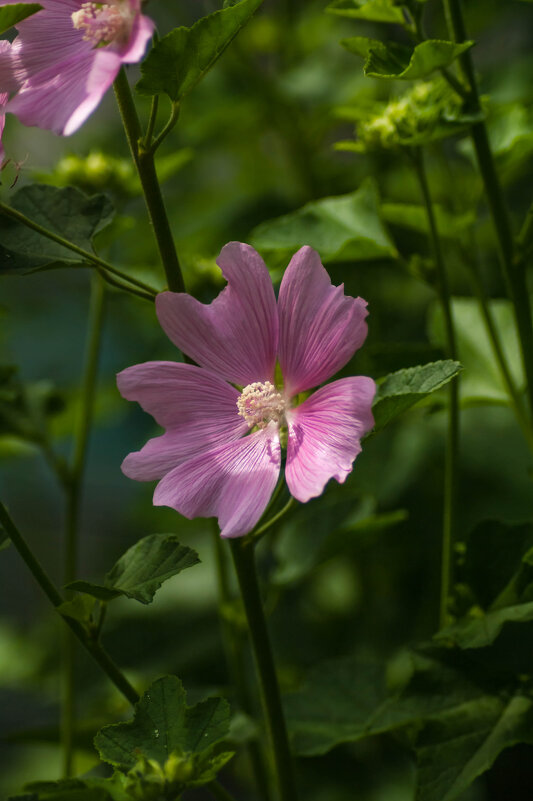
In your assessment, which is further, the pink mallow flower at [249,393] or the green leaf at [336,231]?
the green leaf at [336,231]

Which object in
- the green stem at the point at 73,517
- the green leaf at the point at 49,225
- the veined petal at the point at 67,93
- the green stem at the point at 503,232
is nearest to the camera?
the veined petal at the point at 67,93

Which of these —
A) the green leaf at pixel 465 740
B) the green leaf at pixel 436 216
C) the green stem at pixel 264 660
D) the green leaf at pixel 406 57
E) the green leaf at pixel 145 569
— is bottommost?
the green leaf at pixel 465 740

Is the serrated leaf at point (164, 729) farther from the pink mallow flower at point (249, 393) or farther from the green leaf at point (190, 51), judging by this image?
the green leaf at point (190, 51)

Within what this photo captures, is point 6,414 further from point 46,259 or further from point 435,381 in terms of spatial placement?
point 435,381

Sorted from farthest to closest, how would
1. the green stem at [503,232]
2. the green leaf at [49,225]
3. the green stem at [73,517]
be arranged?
the green stem at [73,517], the green stem at [503,232], the green leaf at [49,225]

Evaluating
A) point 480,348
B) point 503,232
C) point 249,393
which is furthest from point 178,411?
point 480,348

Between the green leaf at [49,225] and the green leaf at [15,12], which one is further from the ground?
the green leaf at [15,12]

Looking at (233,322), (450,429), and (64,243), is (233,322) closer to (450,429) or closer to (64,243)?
(64,243)

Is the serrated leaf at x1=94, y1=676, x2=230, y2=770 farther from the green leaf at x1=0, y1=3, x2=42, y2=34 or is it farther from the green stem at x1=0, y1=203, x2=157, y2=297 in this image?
the green leaf at x1=0, y1=3, x2=42, y2=34

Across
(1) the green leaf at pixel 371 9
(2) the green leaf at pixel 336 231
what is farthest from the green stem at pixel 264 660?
(1) the green leaf at pixel 371 9
